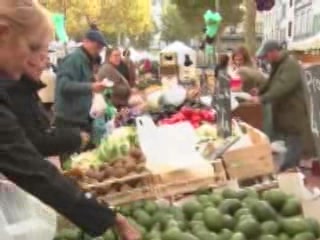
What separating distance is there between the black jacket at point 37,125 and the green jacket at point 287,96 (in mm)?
4048

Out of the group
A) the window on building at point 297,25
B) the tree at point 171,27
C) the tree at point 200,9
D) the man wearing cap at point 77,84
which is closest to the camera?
the man wearing cap at point 77,84

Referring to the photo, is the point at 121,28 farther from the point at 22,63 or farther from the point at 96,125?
the point at 22,63

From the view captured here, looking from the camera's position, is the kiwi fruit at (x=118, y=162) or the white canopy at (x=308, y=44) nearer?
the kiwi fruit at (x=118, y=162)

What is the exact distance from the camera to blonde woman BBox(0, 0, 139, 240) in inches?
78.9

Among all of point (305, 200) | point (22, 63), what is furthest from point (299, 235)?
point (22, 63)

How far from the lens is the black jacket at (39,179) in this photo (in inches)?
79.0

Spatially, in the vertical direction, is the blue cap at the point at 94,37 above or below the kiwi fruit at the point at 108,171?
above

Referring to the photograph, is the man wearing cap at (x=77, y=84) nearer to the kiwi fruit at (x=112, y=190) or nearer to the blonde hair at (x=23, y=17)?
the kiwi fruit at (x=112, y=190)

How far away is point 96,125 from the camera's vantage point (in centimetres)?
766

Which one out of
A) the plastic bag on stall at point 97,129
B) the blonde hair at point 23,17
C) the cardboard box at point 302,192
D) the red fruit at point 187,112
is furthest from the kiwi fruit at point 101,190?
the plastic bag on stall at point 97,129

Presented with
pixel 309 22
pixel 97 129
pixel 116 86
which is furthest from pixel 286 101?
pixel 116 86

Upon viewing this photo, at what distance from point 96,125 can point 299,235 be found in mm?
4893

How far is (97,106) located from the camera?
796cm

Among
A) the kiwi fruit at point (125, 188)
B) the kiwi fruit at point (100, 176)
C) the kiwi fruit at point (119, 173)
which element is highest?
the kiwi fruit at point (119, 173)
